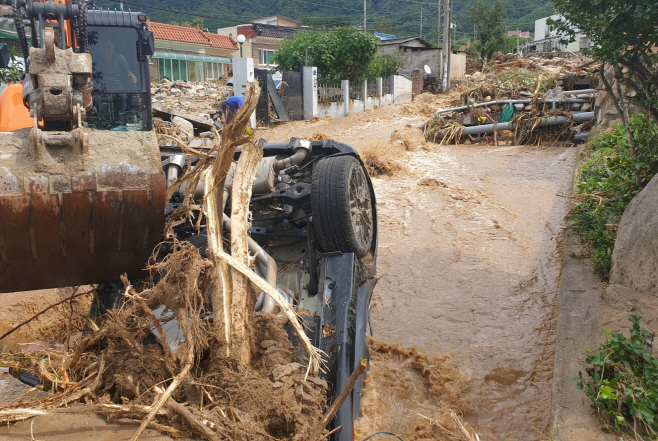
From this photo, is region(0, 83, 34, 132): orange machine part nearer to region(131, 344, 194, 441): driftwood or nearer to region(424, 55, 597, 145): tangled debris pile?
region(131, 344, 194, 441): driftwood

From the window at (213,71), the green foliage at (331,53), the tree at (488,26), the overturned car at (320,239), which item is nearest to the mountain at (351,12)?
the tree at (488,26)

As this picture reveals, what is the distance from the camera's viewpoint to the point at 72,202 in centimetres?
276

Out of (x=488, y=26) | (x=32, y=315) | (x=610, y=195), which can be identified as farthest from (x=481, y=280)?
(x=488, y=26)

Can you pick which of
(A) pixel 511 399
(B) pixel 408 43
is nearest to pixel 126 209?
(A) pixel 511 399

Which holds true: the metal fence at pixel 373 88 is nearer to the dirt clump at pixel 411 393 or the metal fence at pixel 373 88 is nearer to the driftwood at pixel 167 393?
the dirt clump at pixel 411 393

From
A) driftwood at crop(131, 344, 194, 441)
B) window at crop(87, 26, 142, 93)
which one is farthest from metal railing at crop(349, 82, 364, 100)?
driftwood at crop(131, 344, 194, 441)

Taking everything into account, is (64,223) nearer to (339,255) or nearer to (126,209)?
(126,209)

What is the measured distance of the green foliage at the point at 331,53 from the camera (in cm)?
2580

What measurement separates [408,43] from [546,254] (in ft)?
116

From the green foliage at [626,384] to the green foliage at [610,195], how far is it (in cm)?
234

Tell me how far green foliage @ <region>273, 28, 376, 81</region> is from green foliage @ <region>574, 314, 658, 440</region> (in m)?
22.8

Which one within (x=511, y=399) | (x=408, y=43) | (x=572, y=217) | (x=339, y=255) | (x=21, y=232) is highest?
(x=408, y=43)

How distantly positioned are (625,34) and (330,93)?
19.0 metres

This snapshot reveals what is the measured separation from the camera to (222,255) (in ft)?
9.75
